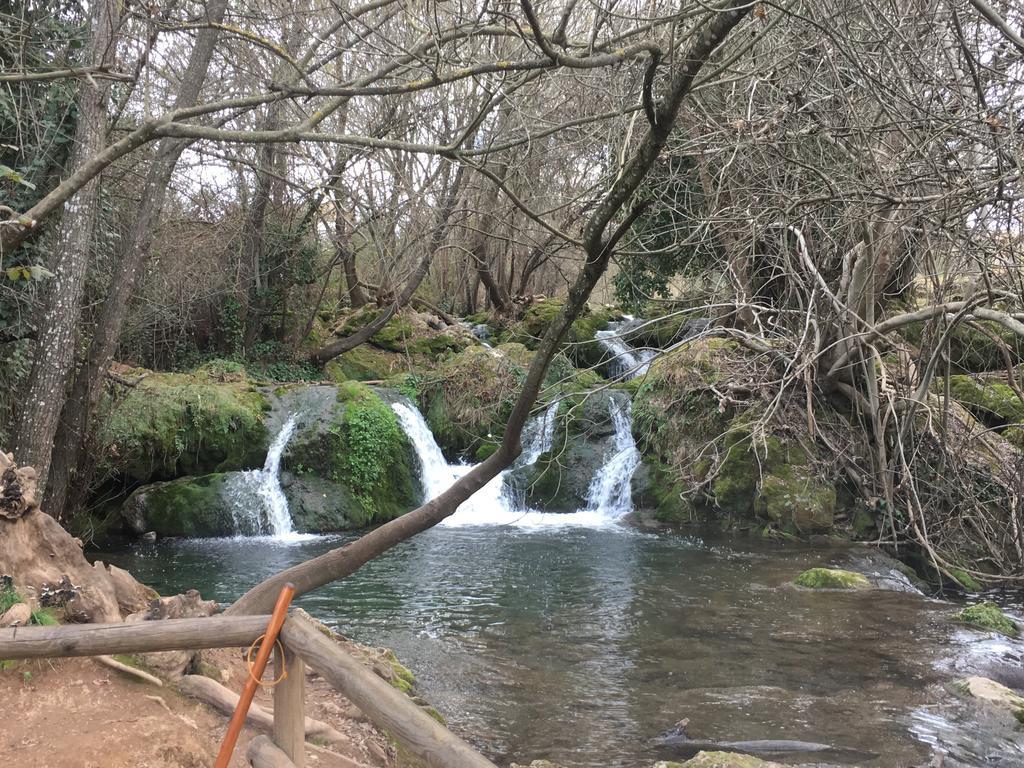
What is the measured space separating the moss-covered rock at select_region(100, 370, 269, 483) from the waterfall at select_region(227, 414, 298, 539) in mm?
277

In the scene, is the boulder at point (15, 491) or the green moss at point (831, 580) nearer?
the boulder at point (15, 491)

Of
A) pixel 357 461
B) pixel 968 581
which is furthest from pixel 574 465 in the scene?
pixel 968 581

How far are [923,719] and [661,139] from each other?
4920 millimetres

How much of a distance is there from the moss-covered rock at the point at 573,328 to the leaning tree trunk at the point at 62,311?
11110 mm

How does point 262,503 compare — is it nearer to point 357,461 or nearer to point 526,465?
point 357,461

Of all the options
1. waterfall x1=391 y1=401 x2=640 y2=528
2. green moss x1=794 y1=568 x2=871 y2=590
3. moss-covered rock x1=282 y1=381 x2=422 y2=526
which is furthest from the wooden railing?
waterfall x1=391 y1=401 x2=640 y2=528

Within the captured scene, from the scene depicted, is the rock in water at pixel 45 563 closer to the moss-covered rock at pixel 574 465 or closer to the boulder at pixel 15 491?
the boulder at pixel 15 491

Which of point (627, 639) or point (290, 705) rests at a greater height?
point (290, 705)

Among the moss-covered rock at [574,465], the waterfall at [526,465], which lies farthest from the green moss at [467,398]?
the moss-covered rock at [574,465]

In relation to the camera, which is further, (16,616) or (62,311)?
(62,311)

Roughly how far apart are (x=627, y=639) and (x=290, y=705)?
5195 mm

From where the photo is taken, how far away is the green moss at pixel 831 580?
9469 mm

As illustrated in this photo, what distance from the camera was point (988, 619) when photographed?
822cm

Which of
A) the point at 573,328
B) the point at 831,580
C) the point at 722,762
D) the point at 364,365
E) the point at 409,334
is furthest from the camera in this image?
the point at 409,334
